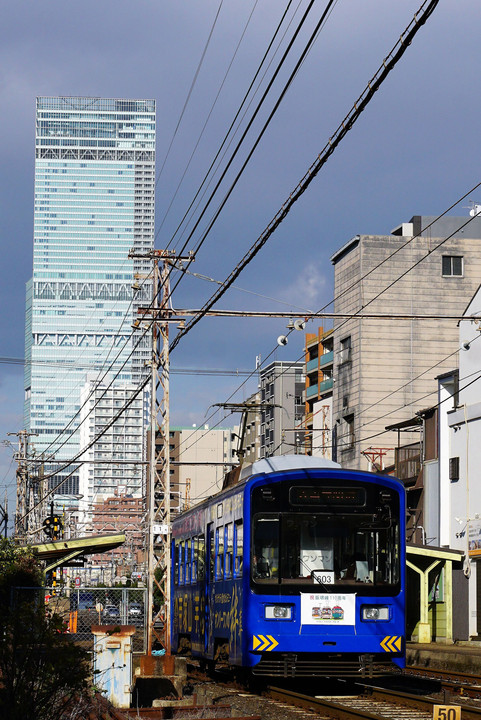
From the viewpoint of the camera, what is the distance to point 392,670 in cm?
1719

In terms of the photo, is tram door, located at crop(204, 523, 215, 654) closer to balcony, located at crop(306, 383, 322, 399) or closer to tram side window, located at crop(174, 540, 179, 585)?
tram side window, located at crop(174, 540, 179, 585)

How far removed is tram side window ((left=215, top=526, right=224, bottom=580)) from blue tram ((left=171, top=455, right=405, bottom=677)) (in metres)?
1.99

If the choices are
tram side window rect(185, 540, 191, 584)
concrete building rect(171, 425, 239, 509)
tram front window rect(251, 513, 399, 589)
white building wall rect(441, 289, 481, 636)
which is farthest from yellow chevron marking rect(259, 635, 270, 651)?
concrete building rect(171, 425, 239, 509)

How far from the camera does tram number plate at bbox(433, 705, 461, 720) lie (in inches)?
468

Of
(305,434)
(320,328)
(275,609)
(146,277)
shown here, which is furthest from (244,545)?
(320,328)

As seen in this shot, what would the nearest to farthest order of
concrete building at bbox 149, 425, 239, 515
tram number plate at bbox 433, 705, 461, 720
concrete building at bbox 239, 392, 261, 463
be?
1. tram number plate at bbox 433, 705, 461, 720
2. concrete building at bbox 239, 392, 261, 463
3. concrete building at bbox 149, 425, 239, 515

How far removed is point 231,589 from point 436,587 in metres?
22.1

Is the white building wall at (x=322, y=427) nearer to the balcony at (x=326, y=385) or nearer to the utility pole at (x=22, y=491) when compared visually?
the balcony at (x=326, y=385)

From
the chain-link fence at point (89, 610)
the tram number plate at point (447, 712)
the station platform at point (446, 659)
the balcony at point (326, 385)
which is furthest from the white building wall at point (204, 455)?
the tram number plate at point (447, 712)

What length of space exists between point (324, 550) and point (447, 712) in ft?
16.8

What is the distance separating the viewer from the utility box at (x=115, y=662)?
15.9m

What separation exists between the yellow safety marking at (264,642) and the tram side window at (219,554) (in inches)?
105

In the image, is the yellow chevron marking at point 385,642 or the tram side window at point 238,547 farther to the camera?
the tram side window at point 238,547

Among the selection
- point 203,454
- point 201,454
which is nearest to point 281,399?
point 201,454
